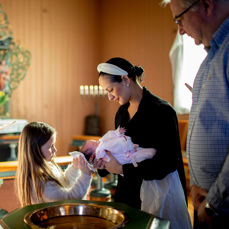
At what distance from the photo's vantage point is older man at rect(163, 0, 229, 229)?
42.3 inches

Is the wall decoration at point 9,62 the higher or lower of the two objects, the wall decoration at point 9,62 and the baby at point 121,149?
the higher

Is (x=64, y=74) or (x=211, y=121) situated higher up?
(x=64, y=74)

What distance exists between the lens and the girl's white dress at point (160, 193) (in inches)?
61.2

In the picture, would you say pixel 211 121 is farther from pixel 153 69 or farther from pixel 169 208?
pixel 153 69

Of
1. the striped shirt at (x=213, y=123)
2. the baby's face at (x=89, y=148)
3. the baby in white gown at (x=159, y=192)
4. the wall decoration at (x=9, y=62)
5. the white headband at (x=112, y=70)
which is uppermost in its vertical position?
the wall decoration at (x=9, y=62)

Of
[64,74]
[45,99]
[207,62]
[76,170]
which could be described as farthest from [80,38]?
[207,62]

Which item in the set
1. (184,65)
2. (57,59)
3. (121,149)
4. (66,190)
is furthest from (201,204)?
(57,59)

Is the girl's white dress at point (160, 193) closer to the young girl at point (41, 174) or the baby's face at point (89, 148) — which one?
the baby's face at point (89, 148)

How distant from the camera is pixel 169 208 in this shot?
1.65m

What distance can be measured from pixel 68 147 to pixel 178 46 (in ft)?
10.8

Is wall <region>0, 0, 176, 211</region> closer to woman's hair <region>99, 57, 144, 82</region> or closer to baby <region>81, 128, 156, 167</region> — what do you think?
woman's hair <region>99, 57, 144, 82</region>

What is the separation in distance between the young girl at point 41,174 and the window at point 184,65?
393cm

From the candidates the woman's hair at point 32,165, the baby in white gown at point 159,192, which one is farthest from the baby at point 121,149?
the woman's hair at point 32,165

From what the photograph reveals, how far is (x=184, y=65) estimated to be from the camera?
5.59 m
